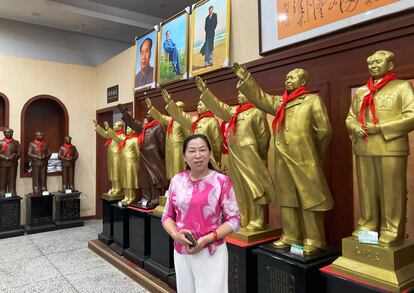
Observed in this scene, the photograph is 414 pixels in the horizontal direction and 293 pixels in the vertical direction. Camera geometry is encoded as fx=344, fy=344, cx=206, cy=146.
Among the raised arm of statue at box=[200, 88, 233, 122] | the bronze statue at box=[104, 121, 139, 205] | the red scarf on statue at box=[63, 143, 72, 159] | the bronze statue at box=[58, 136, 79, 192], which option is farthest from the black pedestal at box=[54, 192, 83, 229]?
the raised arm of statue at box=[200, 88, 233, 122]

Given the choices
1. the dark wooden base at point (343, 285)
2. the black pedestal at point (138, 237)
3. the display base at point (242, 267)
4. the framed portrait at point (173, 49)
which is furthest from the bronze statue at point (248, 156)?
the framed portrait at point (173, 49)

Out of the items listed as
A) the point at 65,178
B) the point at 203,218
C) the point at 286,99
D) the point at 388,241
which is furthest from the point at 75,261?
the point at 388,241

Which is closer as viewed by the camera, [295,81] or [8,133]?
[295,81]

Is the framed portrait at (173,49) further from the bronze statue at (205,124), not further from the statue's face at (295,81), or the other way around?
the statue's face at (295,81)

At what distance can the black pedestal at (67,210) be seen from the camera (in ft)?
17.8

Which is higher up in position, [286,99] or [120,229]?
[286,99]

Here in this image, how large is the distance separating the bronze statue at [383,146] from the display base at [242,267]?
705 millimetres

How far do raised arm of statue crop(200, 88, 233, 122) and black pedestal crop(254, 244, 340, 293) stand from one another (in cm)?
99

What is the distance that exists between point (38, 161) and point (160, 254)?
314 centimetres

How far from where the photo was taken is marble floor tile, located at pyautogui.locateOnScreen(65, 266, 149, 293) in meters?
3.04

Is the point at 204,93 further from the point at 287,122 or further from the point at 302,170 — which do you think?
the point at 302,170

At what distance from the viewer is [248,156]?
2416 millimetres

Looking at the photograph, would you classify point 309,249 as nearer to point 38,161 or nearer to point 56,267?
point 56,267

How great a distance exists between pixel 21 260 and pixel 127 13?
4.59 meters
